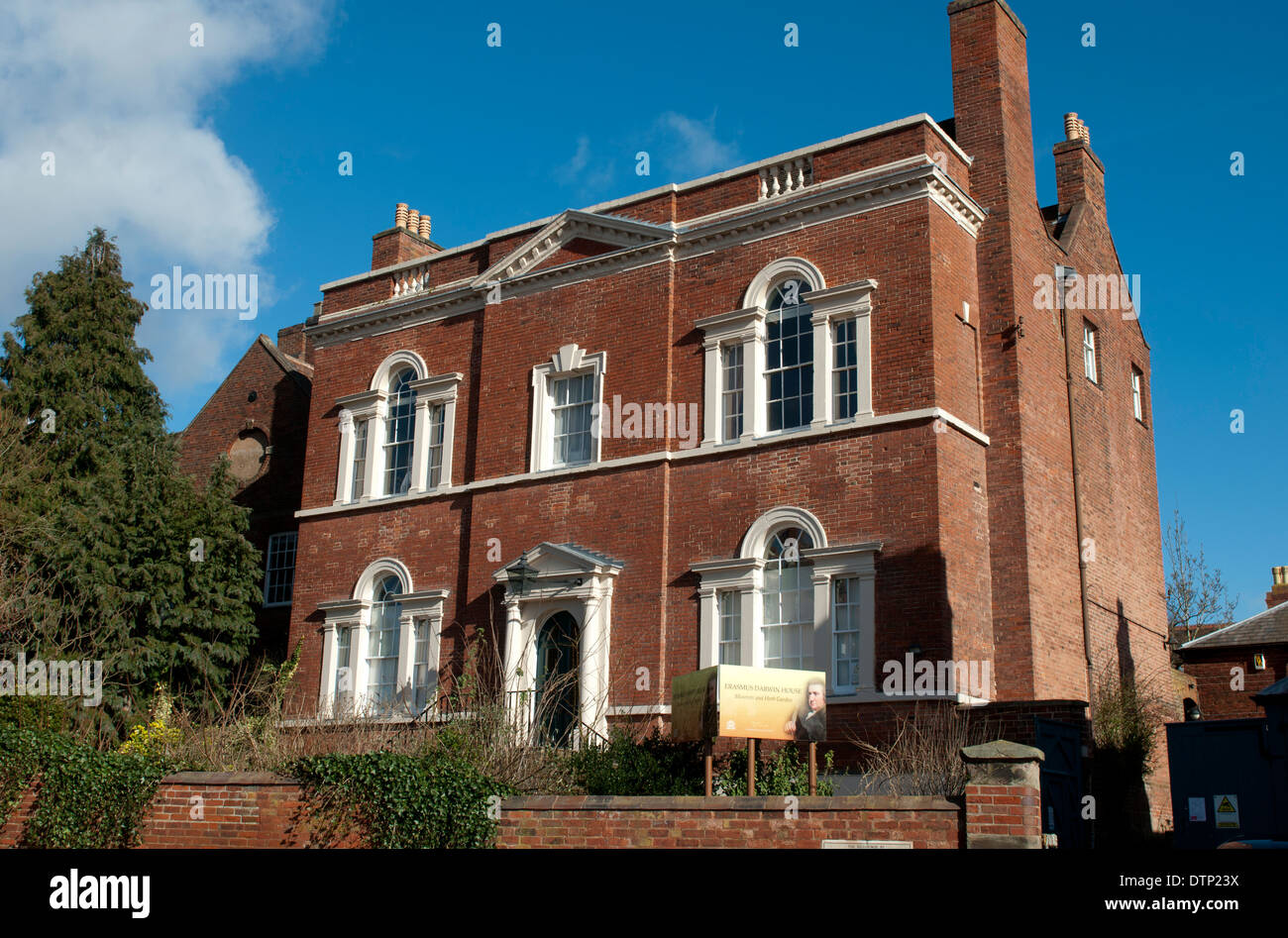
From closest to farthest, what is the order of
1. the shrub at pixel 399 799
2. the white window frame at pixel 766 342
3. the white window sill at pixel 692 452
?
the shrub at pixel 399 799
the white window sill at pixel 692 452
the white window frame at pixel 766 342

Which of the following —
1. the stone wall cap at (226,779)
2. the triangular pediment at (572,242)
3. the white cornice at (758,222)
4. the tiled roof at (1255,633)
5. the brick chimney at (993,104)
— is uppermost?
the brick chimney at (993,104)

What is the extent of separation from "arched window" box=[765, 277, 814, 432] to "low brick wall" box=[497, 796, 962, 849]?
8.66m

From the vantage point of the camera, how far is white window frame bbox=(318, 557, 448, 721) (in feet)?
70.9

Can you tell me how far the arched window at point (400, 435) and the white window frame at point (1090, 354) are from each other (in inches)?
493

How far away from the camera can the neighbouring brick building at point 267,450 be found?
2678 centimetres

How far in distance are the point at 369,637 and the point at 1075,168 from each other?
16.3 m

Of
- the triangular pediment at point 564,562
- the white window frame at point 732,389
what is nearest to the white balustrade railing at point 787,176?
the white window frame at point 732,389

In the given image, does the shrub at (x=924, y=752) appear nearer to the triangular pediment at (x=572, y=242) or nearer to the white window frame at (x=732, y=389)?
the white window frame at (x=732, y=389)

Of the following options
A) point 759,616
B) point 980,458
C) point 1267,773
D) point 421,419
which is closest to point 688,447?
point 759,616

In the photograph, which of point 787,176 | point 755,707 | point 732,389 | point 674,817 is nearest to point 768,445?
point 732,389

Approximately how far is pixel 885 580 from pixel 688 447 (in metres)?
4.16

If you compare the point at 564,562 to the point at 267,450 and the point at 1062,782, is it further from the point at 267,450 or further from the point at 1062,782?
the point at 267,450
